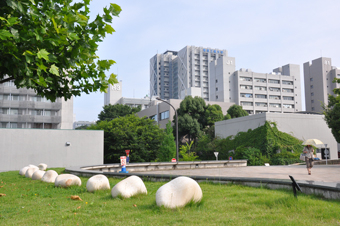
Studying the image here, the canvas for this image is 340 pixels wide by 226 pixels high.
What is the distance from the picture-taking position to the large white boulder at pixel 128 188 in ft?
23.5

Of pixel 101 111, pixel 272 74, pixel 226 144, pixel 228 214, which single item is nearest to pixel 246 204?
pixel 228 214

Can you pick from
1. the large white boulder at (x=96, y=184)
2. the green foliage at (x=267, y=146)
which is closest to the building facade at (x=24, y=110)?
the green foliage at (x=267, y=146)

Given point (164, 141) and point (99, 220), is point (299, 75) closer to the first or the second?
point (164, 141)

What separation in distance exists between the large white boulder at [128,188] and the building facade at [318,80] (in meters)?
99.5

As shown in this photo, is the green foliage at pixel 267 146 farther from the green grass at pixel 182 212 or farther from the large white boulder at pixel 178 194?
the large white boulder at pixel 178 194

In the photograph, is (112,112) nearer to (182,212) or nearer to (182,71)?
(182,212)

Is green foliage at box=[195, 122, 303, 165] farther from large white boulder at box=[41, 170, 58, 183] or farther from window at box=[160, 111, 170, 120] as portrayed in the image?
window at box=[160, 111, 170, 120]

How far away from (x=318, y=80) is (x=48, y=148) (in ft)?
304

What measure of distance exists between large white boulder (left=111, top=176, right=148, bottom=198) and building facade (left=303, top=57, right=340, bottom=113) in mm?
99494

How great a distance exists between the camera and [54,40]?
533cm

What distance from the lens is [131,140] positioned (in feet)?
119

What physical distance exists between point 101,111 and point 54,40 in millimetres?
67403

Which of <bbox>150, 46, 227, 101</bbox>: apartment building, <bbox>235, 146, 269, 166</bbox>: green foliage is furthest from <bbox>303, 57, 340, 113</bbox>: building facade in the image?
<bbox>235, 146, 269, 166</bbox>: green foliage

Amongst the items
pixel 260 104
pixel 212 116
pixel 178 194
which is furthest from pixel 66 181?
pixel 260 104
